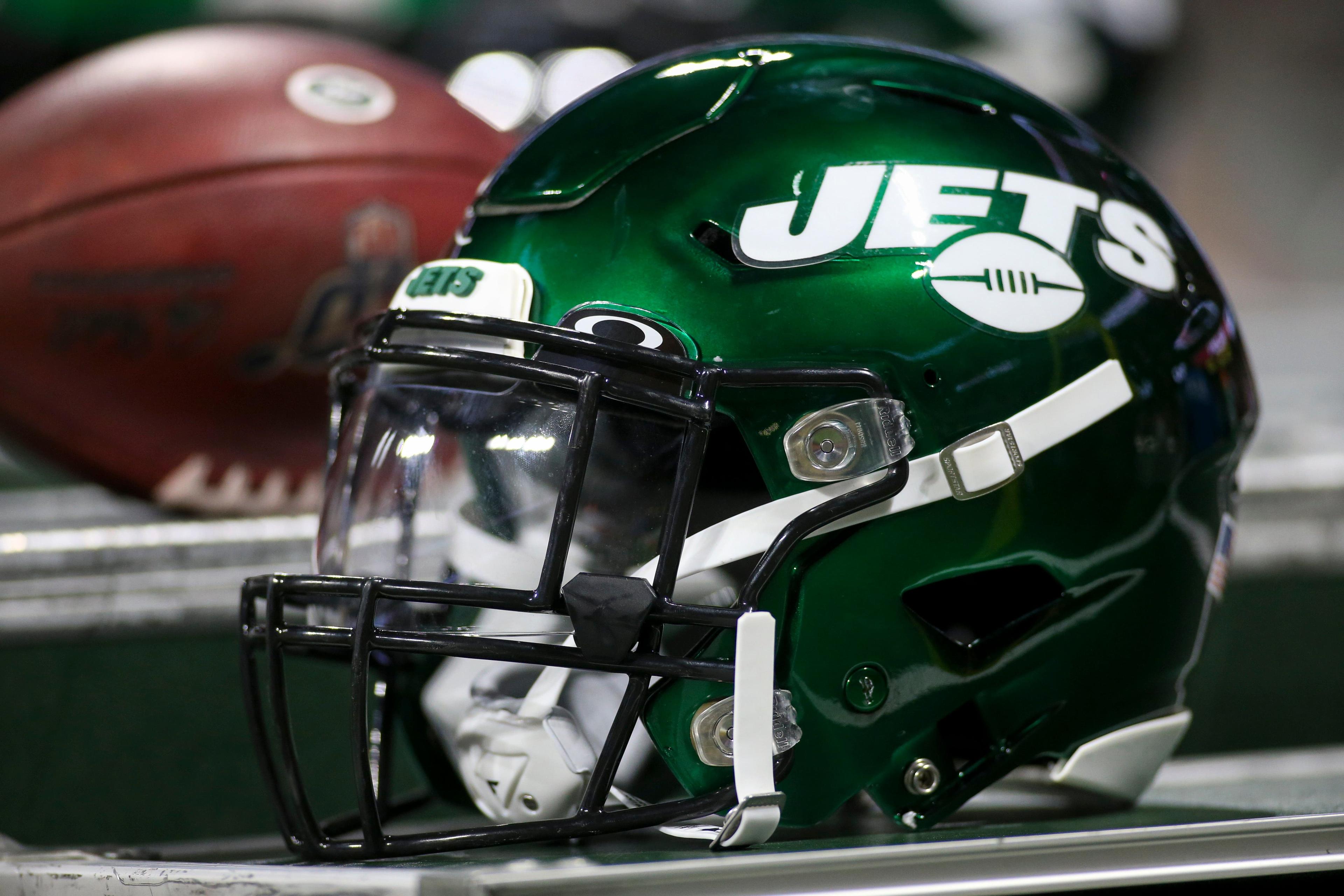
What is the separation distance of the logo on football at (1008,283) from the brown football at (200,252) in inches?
22.3

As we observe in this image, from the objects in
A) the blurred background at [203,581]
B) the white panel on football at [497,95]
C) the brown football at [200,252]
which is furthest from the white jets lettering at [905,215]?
the white panel on football at [497,95]

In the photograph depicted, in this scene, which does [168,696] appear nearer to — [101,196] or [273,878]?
[101,196]

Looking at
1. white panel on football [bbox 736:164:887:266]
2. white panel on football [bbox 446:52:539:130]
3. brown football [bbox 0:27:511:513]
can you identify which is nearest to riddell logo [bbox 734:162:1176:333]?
white panel on football [bbox 736:164:887:266]

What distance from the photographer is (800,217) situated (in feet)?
2.21

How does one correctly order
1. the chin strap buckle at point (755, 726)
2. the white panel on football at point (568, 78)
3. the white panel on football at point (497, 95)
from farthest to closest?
the white panel on football at point (568, 78) < the white panel on football at point (497, 95) < the chin strap buckle at point (755, 726)

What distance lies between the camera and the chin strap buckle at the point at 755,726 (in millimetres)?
587

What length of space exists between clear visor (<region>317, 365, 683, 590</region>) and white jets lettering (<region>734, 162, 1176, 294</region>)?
0.39 ft

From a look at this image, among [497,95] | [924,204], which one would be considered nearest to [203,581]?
[497,95]

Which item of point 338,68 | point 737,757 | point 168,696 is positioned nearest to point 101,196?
point 338,68

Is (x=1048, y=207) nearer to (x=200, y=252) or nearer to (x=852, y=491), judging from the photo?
(x=852, y=491)

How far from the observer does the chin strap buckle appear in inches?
23.1

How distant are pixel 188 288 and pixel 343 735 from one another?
1.32 feet

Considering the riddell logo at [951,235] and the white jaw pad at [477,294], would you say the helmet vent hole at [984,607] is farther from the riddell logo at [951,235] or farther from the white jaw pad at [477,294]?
the white jaw pad at [477,294]

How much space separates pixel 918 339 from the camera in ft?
2.18
